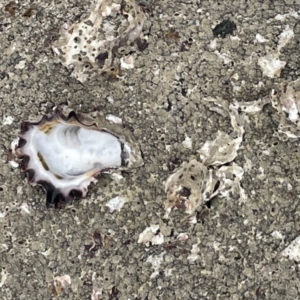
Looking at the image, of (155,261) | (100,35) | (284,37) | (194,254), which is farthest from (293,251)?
(100,35)

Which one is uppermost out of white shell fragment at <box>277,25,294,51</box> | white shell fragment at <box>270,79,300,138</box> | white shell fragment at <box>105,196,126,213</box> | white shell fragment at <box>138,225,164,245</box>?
white shell fragment at <box>277,25,294,51</box>

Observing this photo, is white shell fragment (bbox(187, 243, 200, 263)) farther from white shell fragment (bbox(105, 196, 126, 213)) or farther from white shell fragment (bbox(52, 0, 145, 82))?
white shell fragment (bbox(52, 0, 145, 82))

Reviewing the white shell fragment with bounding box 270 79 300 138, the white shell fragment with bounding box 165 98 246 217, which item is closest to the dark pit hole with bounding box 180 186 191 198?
the white shell fragment with bounding box 165 98 246 217

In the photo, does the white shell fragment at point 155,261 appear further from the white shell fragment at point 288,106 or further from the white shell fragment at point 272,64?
the white shell fragment at point 272,64

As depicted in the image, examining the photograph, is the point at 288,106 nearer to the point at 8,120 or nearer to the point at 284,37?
the point at 284,37

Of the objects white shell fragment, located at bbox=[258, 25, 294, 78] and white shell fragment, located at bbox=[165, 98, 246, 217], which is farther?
white shell fragment, located at bbox=[258, 25, 294, 78]

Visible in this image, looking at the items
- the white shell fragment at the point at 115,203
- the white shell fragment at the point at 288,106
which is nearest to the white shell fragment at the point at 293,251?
the white shell fragment at the point at 288,106

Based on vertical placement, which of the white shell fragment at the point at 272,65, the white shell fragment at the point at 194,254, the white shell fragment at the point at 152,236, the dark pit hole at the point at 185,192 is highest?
the white shell fragment at the point at 272,65
